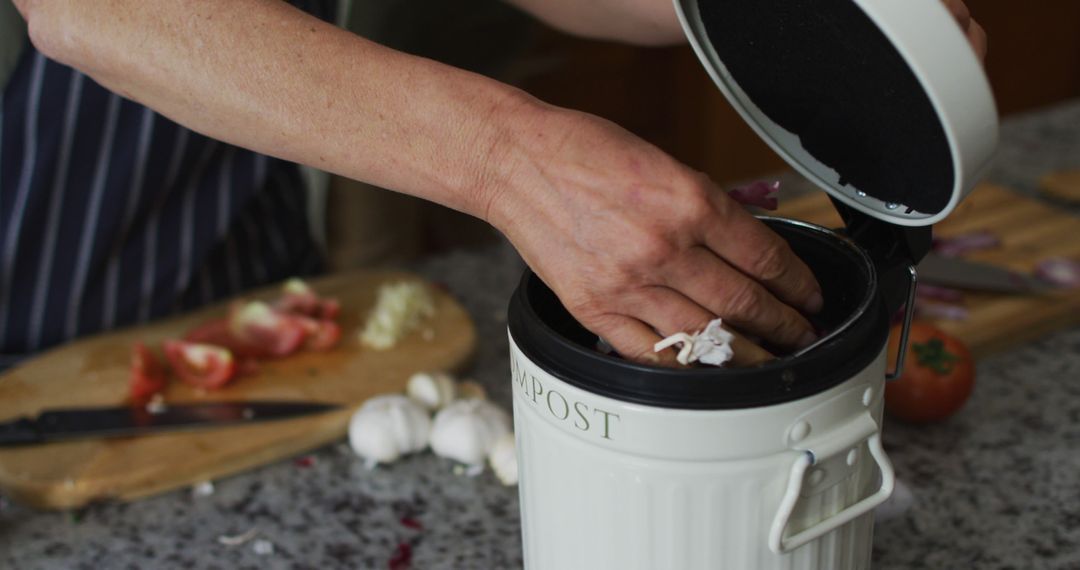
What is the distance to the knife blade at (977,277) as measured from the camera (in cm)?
142

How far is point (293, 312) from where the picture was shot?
1.48 meters

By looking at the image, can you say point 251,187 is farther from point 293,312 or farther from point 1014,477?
point 1014,477

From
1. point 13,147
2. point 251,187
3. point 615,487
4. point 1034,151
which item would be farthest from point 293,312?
point 1034,151

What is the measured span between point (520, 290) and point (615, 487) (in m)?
0.17

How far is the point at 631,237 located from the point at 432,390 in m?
0.61

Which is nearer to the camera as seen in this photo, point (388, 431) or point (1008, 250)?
point (388, 431)

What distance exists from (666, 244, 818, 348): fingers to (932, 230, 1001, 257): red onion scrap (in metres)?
0.86

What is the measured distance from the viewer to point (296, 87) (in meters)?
0.88

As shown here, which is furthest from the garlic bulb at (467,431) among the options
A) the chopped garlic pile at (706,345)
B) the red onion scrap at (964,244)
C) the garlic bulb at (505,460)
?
the red onion scrap at (964,244)

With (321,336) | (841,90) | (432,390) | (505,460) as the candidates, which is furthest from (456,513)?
(841,90)

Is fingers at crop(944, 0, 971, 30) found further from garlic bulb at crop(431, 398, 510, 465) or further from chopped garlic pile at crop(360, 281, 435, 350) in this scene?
chopped garlic pile at crop(360, 281, 435, 350)

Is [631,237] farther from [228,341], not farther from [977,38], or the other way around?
[228,341]

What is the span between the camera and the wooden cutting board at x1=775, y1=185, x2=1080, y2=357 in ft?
4.55

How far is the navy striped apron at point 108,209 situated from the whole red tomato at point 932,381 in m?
0.92
